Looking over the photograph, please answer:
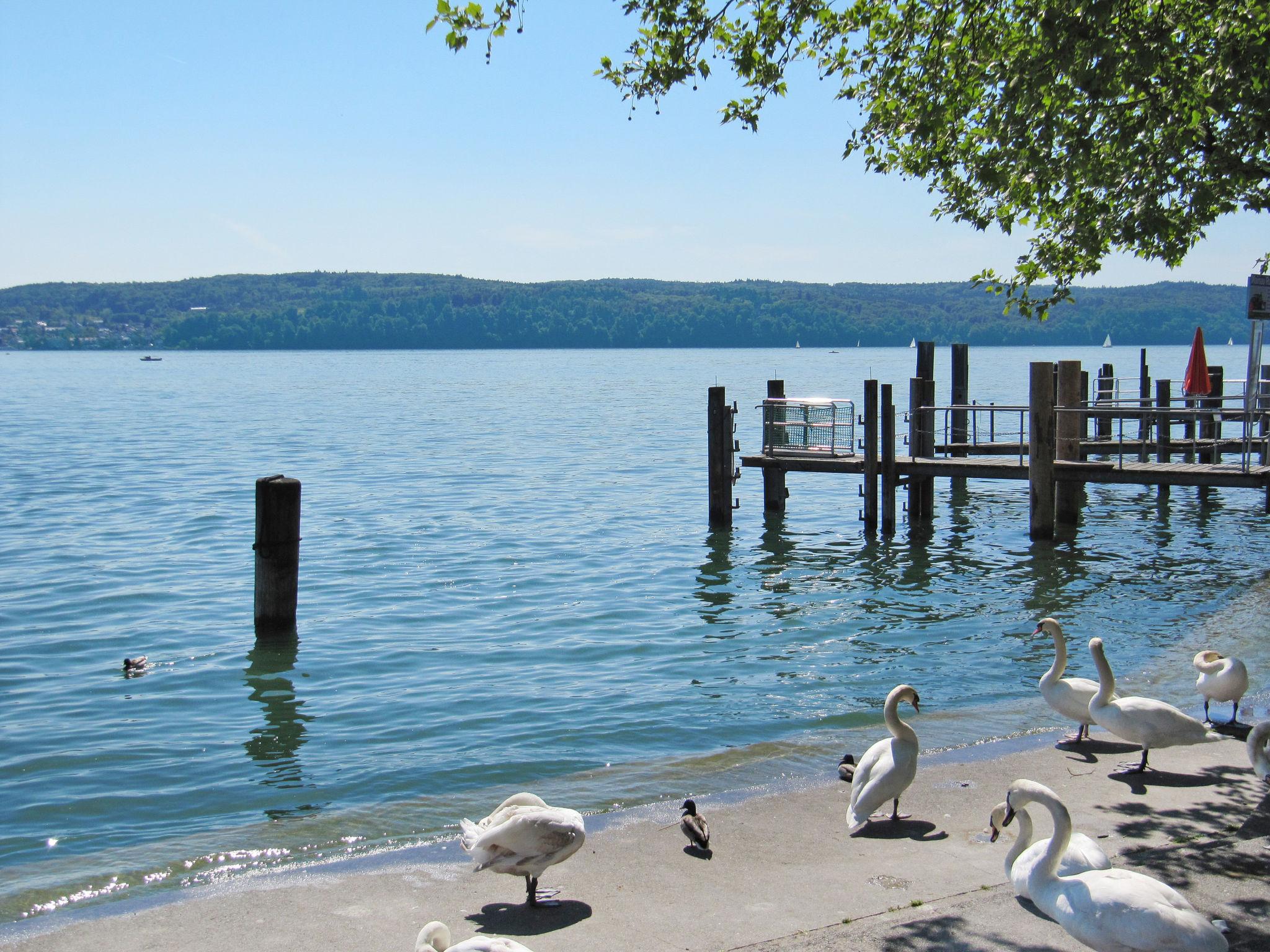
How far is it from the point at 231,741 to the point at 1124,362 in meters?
171

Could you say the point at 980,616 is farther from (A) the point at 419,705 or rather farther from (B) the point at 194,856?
(B) the point at 194,856

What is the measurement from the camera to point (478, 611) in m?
18.8

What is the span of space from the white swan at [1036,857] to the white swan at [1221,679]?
4443mm

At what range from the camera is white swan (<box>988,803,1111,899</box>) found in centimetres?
645

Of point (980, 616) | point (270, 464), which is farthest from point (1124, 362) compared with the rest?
point (980, 616)

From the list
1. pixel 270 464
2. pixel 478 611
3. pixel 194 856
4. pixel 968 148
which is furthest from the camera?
pixel 270 464

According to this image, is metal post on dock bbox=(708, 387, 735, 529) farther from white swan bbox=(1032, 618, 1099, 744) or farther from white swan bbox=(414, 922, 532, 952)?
white swan bbox=(414, 922, 532, 952)

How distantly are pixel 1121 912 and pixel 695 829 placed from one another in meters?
3.22

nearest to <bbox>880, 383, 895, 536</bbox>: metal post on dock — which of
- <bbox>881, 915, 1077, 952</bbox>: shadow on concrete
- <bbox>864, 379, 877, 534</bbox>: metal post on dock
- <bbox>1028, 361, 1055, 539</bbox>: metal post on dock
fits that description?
<bbox>864, 379, 877, 534</bbox>: metal post on dock

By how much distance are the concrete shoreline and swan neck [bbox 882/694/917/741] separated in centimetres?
60

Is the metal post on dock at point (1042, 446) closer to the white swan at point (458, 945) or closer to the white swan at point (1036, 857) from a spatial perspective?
the white swan at point (1036, 857)

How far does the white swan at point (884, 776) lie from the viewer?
329 inches

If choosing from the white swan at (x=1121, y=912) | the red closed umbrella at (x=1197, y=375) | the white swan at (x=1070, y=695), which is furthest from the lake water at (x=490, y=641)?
the white swan at (x=1121, y=912)

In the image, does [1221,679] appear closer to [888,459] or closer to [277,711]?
[277,711]
